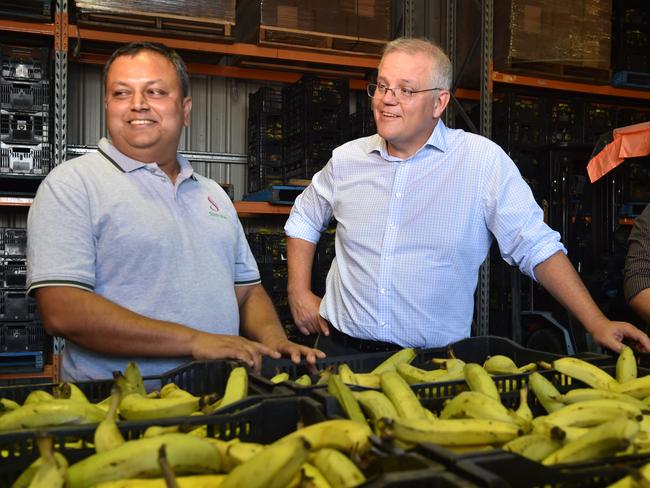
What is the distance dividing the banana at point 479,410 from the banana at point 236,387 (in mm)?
420

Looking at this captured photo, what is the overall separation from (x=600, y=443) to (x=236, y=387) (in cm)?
74

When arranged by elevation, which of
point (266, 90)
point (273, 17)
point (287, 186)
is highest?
point (273, 17)

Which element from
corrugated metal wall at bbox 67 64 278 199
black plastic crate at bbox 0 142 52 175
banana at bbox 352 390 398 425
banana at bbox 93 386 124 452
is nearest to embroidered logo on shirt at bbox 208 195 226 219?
banana at bbox 352 390 398 425

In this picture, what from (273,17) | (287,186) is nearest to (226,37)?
(273,17)

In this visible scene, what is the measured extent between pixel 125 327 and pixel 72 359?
350 mm

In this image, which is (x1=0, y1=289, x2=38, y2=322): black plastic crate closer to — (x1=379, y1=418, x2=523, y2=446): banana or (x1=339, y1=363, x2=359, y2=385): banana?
(x1=339, y1=363, x2=359, y2=385): banana

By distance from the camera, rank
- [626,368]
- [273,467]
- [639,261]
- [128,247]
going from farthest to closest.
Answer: [639,261] → [128,247] → [626,368] → [273,467]

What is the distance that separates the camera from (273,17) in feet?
16.5

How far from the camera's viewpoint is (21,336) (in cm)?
446

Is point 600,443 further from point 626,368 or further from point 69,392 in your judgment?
point 69,392

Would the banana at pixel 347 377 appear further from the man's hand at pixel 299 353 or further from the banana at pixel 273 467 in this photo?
the banana at pixel 273 467

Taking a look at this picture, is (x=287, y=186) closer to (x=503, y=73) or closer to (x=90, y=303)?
(x=503, y=73)

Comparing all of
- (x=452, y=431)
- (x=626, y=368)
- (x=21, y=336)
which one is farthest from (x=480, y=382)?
(x=21, y=336)

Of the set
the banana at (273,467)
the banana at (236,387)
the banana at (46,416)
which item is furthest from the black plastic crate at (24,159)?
the banana at (273,467)
